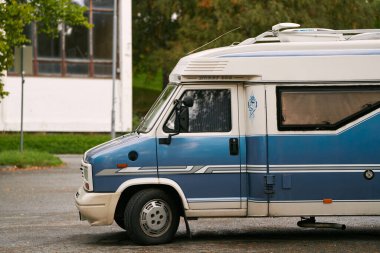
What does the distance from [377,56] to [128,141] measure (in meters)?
3.26

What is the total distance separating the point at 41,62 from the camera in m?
47.8

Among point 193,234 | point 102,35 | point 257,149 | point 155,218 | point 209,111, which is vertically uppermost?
point 102,35

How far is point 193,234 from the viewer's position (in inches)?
575

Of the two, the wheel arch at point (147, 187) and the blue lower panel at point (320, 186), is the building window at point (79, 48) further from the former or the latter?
the blue lower panel at point (320, 186)

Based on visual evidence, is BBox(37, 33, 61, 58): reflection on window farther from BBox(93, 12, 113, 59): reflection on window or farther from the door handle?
the door handle

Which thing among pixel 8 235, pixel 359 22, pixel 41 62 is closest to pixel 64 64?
pixel 41 62

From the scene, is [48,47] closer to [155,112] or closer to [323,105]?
[155,112]

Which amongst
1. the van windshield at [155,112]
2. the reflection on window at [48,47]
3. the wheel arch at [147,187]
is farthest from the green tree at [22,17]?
the reflection on window at [48,47]

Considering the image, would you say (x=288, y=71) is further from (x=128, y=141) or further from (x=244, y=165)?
(x=128, y=141)

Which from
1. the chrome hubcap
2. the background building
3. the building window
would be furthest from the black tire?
the building window

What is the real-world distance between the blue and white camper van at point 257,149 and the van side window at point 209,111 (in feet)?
0.06

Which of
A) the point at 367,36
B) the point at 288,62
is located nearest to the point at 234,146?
the point at 288,62

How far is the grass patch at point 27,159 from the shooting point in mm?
31219

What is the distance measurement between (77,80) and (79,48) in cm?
147
